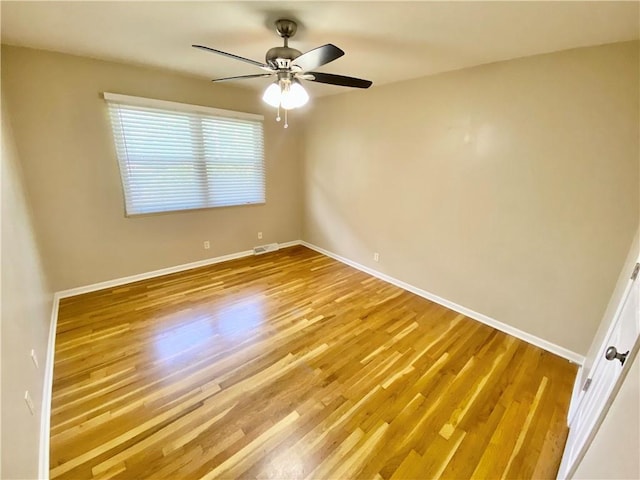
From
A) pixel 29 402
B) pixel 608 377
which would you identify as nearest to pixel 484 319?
pixel 608 377

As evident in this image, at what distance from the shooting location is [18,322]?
1.46 metres

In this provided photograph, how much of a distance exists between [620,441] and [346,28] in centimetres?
243

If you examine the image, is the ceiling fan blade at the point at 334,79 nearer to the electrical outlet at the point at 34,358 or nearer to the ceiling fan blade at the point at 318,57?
the ceiling fan blade at the point at 318,57

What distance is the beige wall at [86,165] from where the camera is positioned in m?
2.55

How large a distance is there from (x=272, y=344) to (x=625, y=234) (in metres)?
2.75

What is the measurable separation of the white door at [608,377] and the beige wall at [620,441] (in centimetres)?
5

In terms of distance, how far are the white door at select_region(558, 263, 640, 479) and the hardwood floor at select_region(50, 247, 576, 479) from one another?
28 centimetres

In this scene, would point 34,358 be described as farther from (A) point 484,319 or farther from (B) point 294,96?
(A) point 484,319

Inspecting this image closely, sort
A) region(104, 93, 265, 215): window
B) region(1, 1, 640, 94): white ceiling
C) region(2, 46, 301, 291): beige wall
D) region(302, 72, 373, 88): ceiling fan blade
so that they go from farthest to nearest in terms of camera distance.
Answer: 1. region(104, 93, 265, 215): window
2. region(2, 46, 301, 291): beige wall
3. region(302, 72, 373, 88): ceiling fan blade
4. region(1, 1, 640, 94): white ceiling

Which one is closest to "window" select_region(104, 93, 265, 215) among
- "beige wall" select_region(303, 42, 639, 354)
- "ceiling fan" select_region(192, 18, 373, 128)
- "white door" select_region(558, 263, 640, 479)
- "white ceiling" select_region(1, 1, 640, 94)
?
"white ceiling" select_region(1, 1, 640, 94)

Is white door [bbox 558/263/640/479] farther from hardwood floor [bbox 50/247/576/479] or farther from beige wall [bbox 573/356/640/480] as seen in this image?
hardwood floor [bbox 50/247/576/479]

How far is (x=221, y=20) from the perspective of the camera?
1.81 meters

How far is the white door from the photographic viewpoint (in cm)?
104

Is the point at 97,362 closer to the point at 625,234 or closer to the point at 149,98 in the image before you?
the point at 149,98
